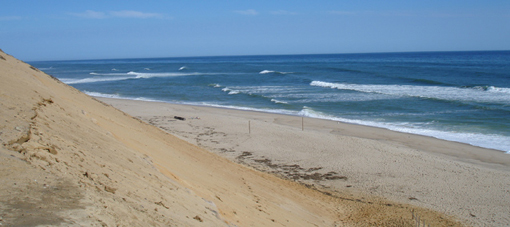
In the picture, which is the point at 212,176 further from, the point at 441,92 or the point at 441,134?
the point at 441,92

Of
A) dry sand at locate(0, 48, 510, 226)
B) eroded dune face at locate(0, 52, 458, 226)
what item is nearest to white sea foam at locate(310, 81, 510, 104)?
dry sand at locate(0, 48, 510, 226)

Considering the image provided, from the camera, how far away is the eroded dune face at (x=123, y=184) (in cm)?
442

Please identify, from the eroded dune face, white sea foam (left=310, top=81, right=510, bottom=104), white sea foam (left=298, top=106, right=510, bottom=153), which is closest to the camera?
the eroded dune face

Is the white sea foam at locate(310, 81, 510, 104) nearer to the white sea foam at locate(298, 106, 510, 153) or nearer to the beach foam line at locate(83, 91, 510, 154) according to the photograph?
the beach foam line at locate(83, 91, 510, 154)

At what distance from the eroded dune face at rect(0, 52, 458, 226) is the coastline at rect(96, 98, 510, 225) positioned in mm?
1006

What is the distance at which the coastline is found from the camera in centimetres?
1001

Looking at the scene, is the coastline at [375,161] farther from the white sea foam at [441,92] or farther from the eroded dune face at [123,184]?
the white sea foam at [441,92]

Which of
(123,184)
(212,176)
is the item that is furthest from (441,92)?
(123,184)

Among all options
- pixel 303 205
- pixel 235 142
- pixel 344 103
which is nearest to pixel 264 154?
pixel 235 142

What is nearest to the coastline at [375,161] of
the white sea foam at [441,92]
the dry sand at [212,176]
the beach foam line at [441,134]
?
the dry sand at [212,176]

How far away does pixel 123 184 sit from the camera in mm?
5586

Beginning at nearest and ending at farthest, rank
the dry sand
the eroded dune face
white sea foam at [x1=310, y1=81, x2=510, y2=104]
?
the eroded dune face < the dry sand < white sea foam at [x1=310, y1=81, x2=510, y2=104]

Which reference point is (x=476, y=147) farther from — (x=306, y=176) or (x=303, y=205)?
(x=303, y=205)

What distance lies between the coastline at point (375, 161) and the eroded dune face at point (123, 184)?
3.30ft
